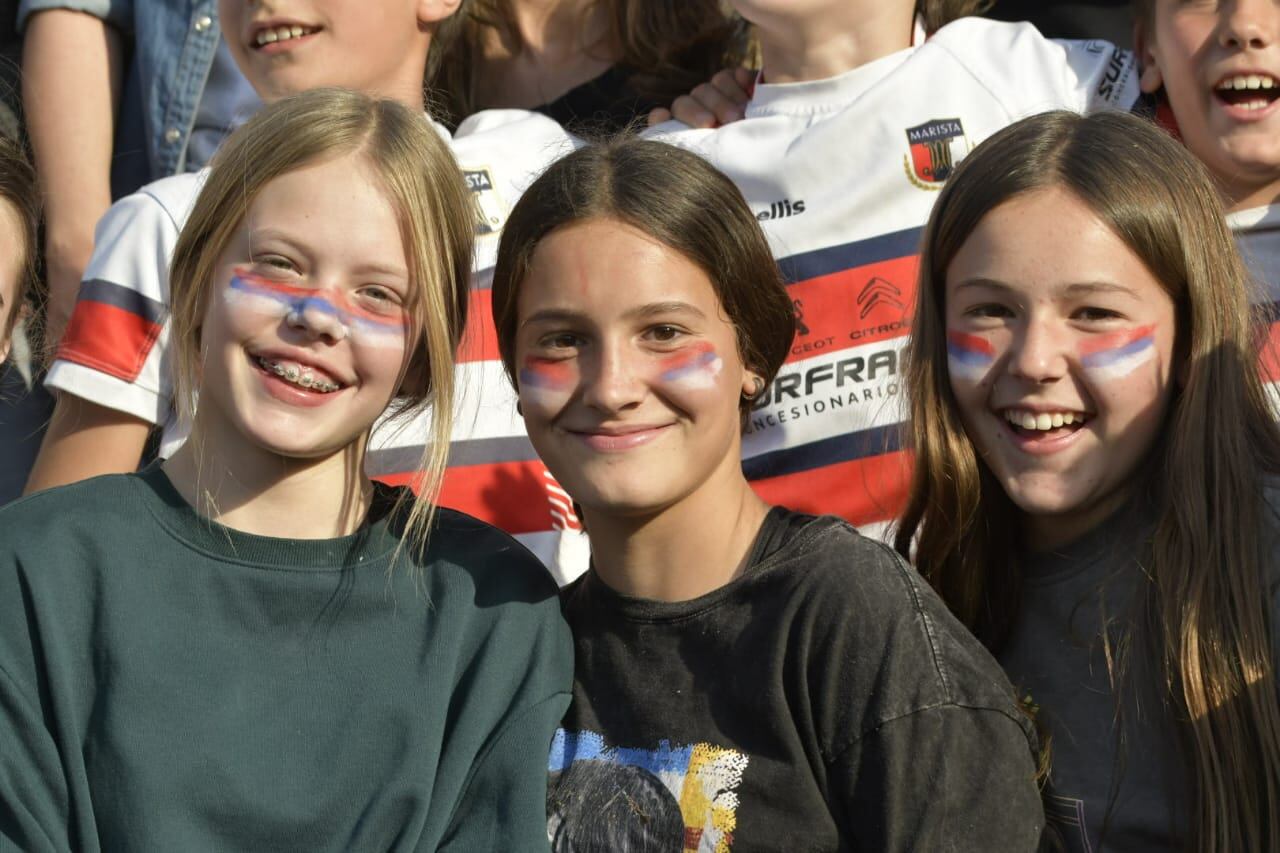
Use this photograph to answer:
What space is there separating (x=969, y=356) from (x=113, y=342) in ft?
5.98

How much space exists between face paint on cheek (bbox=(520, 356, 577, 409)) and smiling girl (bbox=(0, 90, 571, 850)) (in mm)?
183

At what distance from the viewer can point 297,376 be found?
8.29ft

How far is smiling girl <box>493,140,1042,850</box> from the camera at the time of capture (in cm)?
224

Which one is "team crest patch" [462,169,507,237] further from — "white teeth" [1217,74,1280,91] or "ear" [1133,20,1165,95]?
"white teeth" [1217,74,1280,91]

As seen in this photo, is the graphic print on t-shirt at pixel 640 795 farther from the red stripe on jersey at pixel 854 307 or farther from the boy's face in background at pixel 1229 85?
the boy's face in background at pixel 1229 85

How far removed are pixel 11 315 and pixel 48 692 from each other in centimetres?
107

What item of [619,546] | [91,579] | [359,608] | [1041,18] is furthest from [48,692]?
[1041,18]

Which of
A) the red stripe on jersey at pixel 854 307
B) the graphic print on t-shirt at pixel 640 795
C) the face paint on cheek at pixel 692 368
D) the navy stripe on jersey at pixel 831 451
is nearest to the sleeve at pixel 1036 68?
the red stripe on jersey at pixel 854 307

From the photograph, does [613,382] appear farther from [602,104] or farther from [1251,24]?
[602,104]

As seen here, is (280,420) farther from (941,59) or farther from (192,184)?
(941,59)

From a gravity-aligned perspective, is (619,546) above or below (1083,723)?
above

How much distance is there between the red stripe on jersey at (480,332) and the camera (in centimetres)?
340

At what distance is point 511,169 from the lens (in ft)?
11.9

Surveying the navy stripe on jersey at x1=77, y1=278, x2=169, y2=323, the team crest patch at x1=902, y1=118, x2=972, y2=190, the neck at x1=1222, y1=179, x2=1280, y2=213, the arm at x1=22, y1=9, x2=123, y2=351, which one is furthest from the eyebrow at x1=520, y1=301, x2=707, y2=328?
the arm at x1=22, y1=9, x2=123, y2=351
